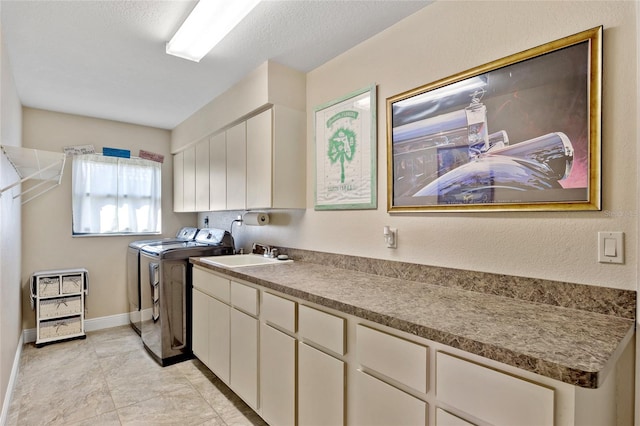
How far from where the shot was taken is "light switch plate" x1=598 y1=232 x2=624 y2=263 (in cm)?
118

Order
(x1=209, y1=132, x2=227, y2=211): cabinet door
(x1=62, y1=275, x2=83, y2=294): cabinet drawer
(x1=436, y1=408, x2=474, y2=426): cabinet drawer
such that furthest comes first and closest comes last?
(x1=62, y1=275, x2=83, y2=294): cabinet drawer, (x1=209, y1=132, x2=227, y2=211): cabinet door, (x1=436, y1=408, x2=474, y2=426): cabinet drawer

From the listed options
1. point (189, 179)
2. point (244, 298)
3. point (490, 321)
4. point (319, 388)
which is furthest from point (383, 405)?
point (189, 179)

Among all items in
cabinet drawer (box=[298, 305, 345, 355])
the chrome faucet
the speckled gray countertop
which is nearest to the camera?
the speckled gray countertop

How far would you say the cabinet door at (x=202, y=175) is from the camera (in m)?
3.43

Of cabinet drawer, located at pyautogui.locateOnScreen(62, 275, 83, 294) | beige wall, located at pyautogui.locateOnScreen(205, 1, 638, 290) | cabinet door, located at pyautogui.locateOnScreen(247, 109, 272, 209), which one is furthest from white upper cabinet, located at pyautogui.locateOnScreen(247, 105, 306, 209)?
cabinet drawer, located at pyautogui.locateOnScreen(62, 275, 83, 294)

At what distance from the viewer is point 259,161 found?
256 centimetres

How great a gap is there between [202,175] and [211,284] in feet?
4.81

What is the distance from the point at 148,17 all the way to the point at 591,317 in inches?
100

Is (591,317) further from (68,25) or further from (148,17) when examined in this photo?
(68,25)

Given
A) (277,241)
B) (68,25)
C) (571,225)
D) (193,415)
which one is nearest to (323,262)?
(277,241)

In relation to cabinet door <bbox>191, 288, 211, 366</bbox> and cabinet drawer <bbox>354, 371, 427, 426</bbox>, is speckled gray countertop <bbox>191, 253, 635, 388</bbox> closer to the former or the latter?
cabinet drawer <bbox>354, 371, 427, 426</bbox>

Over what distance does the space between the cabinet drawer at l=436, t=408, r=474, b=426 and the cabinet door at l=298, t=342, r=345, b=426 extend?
456 millimetres

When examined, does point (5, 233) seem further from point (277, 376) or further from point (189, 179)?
point (277, 376)

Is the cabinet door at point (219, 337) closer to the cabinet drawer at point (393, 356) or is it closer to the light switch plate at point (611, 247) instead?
the cabinet drawer at point (393, 356)
